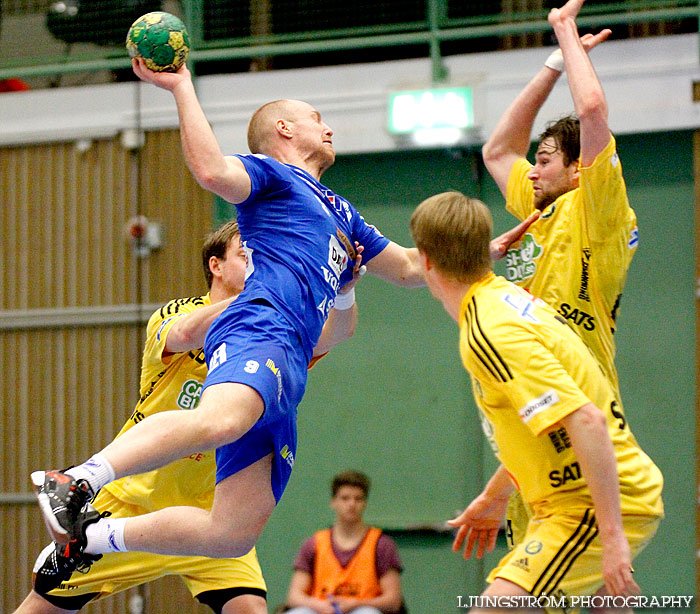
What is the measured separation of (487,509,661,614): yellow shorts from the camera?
11.0 ft

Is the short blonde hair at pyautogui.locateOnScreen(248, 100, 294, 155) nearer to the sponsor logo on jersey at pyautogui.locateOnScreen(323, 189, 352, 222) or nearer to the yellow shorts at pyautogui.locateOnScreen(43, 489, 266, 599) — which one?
the sponsor logo on jersey at pyautogui.locateOnScreen(323, 189, 352, 222)

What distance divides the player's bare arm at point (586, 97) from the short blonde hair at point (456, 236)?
0.89 metres

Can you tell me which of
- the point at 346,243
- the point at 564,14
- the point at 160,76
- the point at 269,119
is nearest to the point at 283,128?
the point at 269,119

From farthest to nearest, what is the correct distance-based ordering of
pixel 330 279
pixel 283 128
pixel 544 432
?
pixel 283 128 → pixel 330 279 → pixel 544 432

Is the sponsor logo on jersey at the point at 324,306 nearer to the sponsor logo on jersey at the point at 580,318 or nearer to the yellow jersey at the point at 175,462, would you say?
the yellow jersey at the point at 175,462

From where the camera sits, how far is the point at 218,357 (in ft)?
12.9

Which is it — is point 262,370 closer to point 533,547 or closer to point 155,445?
point 155,445

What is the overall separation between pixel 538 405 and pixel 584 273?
1.36 metres

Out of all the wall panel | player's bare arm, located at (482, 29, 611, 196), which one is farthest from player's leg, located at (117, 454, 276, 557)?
the wall panel

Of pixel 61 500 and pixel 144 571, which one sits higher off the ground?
pixel 61 500

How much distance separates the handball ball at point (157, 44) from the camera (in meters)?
4.00

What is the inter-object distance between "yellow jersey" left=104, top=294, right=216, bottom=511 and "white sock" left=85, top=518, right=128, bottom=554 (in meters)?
0.93

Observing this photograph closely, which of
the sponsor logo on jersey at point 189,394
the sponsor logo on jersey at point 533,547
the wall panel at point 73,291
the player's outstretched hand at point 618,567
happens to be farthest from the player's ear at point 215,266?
the wall panel at point 73,291

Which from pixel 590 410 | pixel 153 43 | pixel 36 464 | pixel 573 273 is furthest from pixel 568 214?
pixel 36 464
